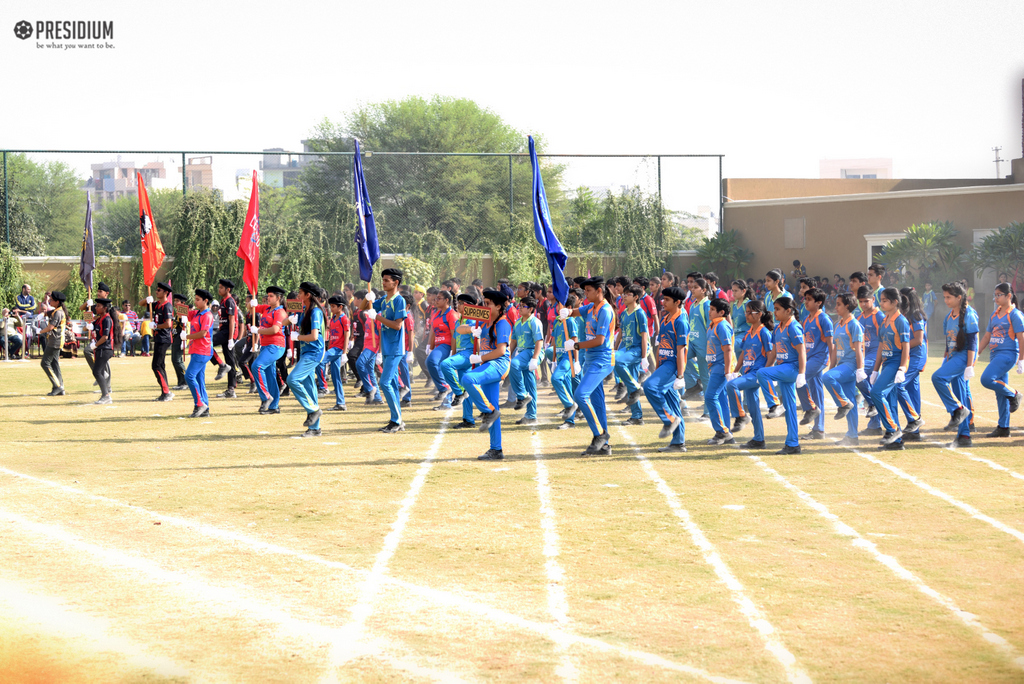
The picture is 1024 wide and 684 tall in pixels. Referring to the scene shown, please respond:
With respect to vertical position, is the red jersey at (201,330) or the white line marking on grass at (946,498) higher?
the red jersey at (201,330)

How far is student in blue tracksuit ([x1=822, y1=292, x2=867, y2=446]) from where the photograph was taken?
39.4 feet

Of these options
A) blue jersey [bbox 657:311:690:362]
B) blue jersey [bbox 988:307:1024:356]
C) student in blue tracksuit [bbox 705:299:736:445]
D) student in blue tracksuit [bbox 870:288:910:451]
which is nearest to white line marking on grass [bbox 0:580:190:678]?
blue jersey [bbox 657:311:690:362]

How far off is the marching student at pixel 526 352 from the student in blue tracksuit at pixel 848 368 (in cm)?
399

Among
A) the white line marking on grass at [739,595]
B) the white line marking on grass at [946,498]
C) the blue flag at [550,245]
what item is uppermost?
the blue flag at [550,245]

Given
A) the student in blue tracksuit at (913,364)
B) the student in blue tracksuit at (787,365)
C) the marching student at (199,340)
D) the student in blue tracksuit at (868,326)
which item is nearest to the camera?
the student in blue tracksuit at (787,365)

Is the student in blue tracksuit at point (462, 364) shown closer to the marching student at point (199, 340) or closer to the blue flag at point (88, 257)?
the marching student at point (199, 340)

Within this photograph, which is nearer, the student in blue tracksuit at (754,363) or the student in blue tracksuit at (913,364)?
the student in blue tracksuit at (754,363)

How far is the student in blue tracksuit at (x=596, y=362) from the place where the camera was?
36.8 ft

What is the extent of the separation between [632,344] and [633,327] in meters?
0.36

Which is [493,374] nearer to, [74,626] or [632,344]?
[632,344]

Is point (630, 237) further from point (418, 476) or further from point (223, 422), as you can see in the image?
point (418, 476)

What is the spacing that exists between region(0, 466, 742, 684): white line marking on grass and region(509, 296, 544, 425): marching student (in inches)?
259

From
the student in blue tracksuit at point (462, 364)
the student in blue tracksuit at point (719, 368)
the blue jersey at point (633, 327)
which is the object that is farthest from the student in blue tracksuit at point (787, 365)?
the student in blue tracksuit at point (462, 364)

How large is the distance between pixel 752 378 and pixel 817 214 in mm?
24761
